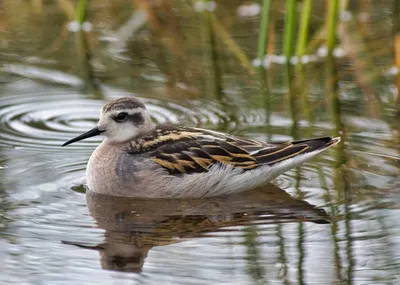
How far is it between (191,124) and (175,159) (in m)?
1.80

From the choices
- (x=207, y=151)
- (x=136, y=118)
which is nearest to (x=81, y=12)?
(x=136, y=118)

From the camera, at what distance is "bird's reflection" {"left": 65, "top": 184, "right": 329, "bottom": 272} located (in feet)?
24.8

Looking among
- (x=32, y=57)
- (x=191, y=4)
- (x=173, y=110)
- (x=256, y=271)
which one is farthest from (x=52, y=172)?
(x=191, y=4)

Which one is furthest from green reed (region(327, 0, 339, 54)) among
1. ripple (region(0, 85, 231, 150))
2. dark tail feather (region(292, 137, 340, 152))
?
dark tail feather (region(292, 137, 340, 152))

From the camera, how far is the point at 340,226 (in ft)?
26.0

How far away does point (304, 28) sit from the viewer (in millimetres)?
11992

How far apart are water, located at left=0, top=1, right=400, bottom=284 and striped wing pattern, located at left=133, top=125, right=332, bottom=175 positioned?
0.32 meters

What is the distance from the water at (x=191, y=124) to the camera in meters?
7.17

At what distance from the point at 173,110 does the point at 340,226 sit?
3.66 metres

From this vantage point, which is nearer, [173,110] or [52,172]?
[52,172]

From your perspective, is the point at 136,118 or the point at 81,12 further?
the point at 81,12

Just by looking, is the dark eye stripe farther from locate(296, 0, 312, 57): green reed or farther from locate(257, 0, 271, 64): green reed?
locate(296, 0, 312, 57): green reed

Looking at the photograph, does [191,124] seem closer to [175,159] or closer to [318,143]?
[175,159]

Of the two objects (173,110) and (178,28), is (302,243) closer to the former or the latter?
(173,110)
